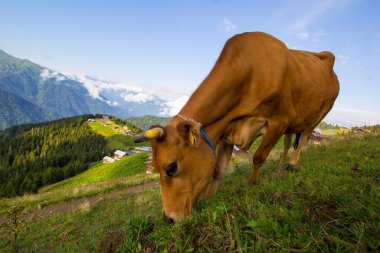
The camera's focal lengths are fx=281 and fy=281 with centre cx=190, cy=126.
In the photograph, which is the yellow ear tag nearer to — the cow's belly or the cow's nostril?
the cow's nostril

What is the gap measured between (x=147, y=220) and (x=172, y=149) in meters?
1.16

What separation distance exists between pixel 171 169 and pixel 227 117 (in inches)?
70.6

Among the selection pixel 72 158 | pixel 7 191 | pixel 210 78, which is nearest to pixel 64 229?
pixel 210 78

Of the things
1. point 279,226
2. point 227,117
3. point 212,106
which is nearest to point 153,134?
point 212,106

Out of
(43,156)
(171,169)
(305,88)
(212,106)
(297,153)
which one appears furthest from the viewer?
(43,156)

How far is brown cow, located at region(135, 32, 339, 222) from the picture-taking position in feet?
15.1

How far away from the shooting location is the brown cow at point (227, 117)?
462 cm

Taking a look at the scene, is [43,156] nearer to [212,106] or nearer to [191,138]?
[212,106]

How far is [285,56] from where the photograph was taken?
619 cm

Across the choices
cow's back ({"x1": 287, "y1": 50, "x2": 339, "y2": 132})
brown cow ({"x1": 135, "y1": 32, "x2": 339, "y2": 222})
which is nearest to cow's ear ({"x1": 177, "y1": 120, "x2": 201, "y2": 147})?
brown cow ({"x1": 135, "y1": 32, "x2": 339, "y2": 222})

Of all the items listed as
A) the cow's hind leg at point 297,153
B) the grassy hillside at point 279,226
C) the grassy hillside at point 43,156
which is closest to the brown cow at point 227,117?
the grassy hillside at point 279,226

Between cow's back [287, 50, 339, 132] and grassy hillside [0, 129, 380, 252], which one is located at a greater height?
cow's back [287, 50, 339, 132]

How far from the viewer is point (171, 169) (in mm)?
4586

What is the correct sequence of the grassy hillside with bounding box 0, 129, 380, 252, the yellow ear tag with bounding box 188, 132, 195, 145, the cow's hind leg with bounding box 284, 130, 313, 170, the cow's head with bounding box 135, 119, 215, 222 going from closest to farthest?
the grassy hillside with bounding box 0, 129, 380, 252 → the cow's head with bounding box 135, 119, 215, 222 → the yellow ear tag with bounding box 188, 132, 195, 145 → the cow's hind leg with bounding box 284, 130, 313, 170
